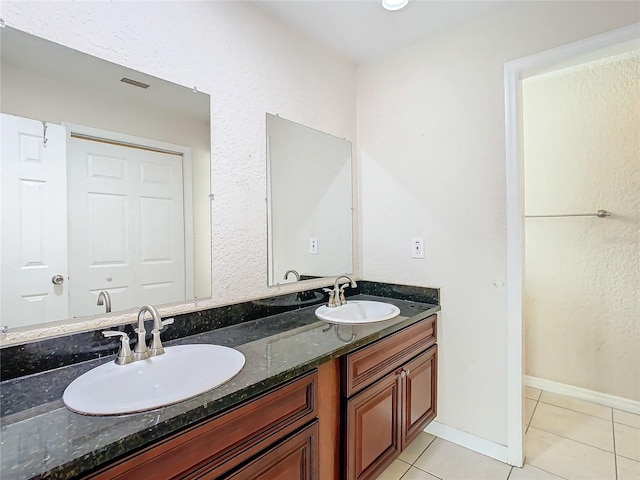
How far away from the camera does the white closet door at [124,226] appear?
1097mm

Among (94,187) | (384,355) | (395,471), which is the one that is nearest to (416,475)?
(395,471)

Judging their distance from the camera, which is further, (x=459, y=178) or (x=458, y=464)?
(x=459, y=178)

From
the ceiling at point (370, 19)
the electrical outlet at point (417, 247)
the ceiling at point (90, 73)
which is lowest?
the electrical outlet at point (417, 247)

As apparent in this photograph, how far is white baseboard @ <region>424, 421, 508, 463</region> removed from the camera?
1.71m

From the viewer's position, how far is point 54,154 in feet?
3.44

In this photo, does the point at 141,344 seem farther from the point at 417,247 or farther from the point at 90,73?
the point at 417,247

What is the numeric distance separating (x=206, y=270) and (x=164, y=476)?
0.79 meters

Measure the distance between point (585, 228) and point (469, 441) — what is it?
162 centimetres

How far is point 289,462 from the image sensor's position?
104cm

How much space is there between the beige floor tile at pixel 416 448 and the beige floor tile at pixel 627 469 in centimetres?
87

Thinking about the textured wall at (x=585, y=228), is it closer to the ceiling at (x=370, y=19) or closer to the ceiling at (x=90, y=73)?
the ceiling at (x=370, y=19)

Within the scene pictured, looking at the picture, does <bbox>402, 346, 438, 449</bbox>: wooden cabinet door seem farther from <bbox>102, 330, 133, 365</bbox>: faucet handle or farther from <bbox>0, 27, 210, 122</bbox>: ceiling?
<bbox>0, 27, 210, 122</bbox>: ceiling

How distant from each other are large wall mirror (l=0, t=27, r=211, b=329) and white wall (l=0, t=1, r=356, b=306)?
0.18 feet

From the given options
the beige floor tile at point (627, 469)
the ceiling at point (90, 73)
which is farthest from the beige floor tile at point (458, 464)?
the ceiling at point (90, 73)
